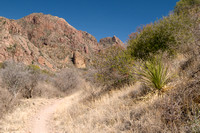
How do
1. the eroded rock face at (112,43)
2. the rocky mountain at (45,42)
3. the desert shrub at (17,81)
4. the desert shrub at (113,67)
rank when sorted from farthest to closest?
the rocky mountain at (45,42), the desert shrub at (17,81), the eroded rock face at (112,43), the desert shrub at (113,67)

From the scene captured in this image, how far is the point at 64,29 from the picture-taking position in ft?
335

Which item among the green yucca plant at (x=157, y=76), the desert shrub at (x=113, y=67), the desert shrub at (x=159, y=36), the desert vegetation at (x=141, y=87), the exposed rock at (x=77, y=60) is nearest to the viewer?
the desert vegetation at (x=141, y=87)

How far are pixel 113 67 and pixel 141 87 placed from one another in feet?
10.8

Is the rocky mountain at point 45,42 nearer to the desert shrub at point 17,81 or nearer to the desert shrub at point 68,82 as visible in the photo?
the desert shrub at point 68,82

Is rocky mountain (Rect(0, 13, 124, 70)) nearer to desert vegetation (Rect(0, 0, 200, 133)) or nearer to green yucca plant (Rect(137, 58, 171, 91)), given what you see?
desert vegetation (Rect(0, 0, 200, 133))

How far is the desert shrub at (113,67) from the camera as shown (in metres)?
8.00

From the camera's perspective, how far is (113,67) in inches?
331

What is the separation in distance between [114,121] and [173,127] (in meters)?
2.02

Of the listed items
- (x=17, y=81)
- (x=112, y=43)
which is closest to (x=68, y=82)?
(x=17, y=81)

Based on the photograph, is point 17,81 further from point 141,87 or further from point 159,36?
point 159,36

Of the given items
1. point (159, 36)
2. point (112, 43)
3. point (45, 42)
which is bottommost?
point (159, 36)

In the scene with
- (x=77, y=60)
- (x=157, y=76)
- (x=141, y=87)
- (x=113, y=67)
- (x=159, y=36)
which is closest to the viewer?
(x=157, y=76)

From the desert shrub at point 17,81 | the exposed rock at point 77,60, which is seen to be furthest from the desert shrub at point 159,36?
the exposed rock at point 77,60

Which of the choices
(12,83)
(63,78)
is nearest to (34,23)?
(63,78)
